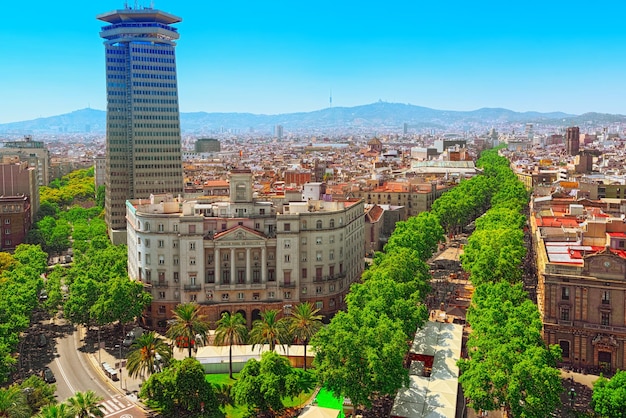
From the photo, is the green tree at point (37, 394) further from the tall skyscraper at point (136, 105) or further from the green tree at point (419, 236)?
the tall skyscraper at point (136, 105)

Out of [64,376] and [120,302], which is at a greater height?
[120,302]

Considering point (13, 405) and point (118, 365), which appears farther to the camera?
point (118, 365)

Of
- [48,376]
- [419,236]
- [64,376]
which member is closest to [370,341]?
[64,376]

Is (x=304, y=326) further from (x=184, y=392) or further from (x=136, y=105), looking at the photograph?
(x=136, y=105)

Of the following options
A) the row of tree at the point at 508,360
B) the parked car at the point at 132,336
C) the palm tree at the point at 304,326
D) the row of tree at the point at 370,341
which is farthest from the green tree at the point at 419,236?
the parked car at the point at 132,336

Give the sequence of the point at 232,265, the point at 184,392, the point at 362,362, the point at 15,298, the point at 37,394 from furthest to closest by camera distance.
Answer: the point at 232,265, the point at 15,298, the point at 362,362, the point at 184,392, the point at 37,394

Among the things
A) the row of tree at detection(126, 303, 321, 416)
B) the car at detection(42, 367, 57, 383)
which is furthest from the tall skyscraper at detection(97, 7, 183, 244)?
the row of tree at detection(126, 303, 321, 416)

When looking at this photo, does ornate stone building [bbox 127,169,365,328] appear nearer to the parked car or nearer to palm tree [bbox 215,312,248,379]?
the parked car
